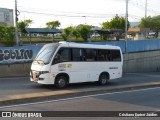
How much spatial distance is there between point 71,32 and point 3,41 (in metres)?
17.7

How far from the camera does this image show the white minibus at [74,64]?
51.8ft

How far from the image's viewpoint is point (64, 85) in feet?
53.2

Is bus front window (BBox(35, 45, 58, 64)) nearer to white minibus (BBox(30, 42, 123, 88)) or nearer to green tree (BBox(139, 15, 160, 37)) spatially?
white minibus (BBox(30, 42, 123, 88))

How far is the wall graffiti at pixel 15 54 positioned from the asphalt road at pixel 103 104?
11.4 meters

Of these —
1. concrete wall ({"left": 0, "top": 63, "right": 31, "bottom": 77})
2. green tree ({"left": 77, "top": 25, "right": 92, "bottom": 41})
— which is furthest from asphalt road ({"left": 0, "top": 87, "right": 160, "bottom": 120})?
green tree ({"left": 77, "top": 25, "right": 92, "bottom": 41})

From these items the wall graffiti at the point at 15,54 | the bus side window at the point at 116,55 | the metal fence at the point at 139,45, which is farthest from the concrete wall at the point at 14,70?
the metal fence at the point at 139,45

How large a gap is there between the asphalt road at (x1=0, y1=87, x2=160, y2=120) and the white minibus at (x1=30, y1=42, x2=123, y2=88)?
9.44ft

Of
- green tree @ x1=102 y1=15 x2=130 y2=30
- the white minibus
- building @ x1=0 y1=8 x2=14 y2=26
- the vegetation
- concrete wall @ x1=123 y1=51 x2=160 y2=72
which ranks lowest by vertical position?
concrete wall @ x1=123 y1=51 x2=160 y2=72

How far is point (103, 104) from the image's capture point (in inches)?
467

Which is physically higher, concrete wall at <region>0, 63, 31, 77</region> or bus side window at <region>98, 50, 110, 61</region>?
bus side window at <region>98, 50, 110, 61</region>

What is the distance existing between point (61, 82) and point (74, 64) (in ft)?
4.35

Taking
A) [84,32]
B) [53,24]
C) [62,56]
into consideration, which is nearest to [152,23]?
[53,24]

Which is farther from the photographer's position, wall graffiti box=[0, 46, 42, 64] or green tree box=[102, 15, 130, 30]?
green tree box=[102, 15, 130, 30]

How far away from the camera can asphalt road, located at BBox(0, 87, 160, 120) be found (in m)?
10.8
